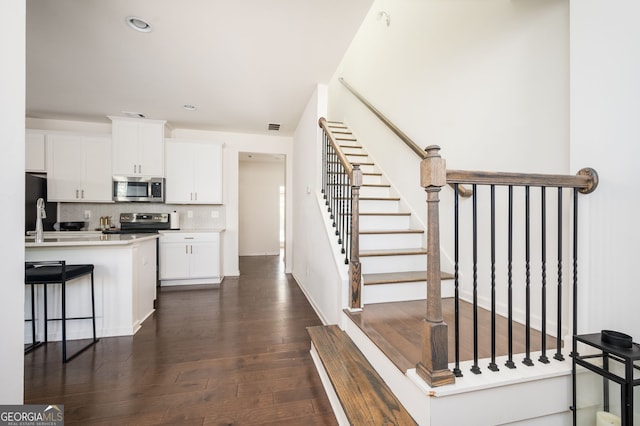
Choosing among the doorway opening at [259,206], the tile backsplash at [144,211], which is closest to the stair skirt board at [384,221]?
the tile backsplash at [144,211]

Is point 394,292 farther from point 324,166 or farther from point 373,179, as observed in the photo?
point 373,179

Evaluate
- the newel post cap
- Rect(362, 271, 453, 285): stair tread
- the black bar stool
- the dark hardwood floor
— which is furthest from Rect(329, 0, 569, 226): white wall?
the black bar stool

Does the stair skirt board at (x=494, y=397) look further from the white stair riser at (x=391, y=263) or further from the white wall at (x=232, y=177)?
the white wall at (x=232, y=177)

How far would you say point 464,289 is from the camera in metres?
2.42

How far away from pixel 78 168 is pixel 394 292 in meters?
5.07

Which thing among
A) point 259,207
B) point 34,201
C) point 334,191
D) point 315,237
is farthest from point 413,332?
point 259,207

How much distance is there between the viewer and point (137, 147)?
4.50m

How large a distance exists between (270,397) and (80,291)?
7.06 feet

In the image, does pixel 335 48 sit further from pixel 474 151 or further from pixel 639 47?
pixel 639 47

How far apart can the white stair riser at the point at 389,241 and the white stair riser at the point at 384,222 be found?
8.0 inches

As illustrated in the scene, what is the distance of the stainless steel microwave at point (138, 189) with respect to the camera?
451cm

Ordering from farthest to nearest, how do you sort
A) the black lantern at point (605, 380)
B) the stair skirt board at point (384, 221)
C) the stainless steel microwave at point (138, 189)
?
1. the stainless steel microwave at point (138, 189)
2. the stair skirt board at point (384, 221)
3. the black lantern at point (605, 380)

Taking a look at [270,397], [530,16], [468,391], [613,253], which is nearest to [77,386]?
[270,397]

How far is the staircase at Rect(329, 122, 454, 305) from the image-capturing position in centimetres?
234
